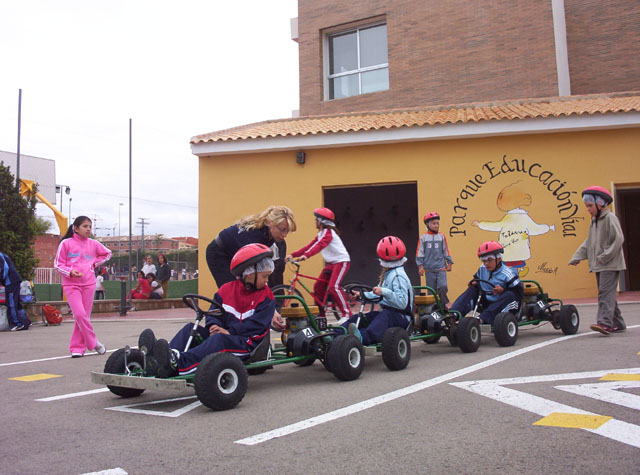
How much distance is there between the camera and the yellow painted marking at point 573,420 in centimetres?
356

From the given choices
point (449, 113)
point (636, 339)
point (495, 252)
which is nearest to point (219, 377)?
point (495, 252)

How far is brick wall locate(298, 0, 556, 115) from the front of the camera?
58.1 feet

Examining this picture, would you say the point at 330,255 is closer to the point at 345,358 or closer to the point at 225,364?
the point at 345,358

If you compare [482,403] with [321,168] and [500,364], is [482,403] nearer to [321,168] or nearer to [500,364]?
[500,364]

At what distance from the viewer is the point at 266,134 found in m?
14.8

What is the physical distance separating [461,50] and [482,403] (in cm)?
1647

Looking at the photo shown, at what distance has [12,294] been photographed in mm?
11719

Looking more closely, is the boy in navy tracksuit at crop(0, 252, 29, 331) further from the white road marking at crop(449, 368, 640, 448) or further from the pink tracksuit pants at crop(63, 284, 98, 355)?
the white road marking at crop(449, 368, 640, 448)

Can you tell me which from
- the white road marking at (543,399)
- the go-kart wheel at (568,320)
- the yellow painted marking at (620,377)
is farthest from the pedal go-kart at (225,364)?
the go-kart wheel at (568,320)

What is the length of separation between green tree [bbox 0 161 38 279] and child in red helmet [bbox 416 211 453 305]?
918cm

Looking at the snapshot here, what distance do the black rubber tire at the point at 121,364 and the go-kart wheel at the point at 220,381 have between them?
80 centimetres

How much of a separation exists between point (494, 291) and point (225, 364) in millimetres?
4135

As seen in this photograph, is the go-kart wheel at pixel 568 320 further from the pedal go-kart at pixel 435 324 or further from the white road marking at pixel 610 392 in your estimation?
the white road marking at pixel 610 392

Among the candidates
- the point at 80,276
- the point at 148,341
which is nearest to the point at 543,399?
the point at 148,341
